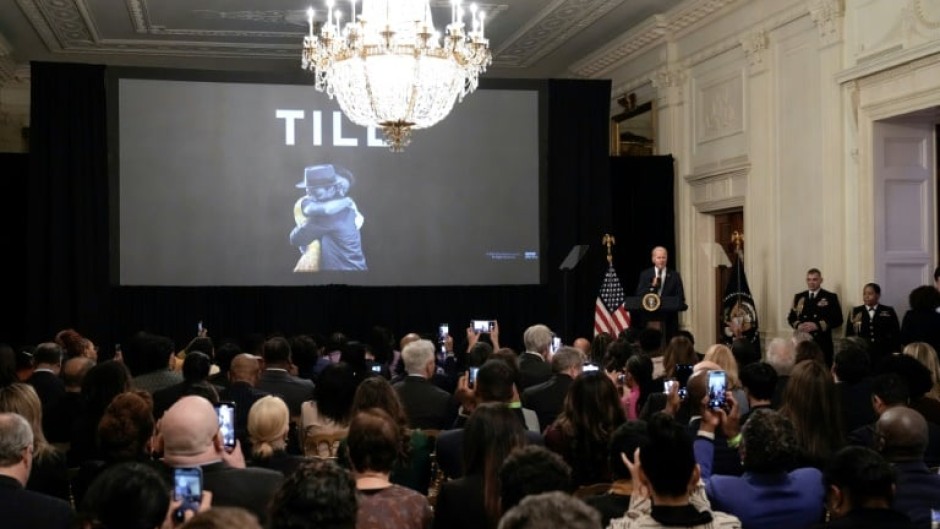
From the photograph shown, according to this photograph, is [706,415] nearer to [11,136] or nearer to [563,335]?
[563,335]

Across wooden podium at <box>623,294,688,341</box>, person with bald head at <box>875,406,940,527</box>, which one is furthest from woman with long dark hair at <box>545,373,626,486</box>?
wooden podium at <box>623,294,688,341</box>

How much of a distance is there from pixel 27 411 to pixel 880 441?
10.4 feet

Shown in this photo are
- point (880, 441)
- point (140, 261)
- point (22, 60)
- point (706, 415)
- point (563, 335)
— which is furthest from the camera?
point (22, 60)

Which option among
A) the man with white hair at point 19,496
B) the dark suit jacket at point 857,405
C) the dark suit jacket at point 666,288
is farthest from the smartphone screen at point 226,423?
the dark suit jacket at point 666,288

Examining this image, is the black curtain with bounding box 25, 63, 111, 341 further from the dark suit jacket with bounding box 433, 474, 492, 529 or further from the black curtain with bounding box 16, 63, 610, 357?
the dark suit jacket with bounding box 433, 474, 492, 529

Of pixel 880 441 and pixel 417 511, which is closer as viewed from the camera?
pixel 417 511

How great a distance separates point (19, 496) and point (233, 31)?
12687 millimetres

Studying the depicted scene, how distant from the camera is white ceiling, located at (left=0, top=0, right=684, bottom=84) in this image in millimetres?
13805

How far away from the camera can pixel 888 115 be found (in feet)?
33.9

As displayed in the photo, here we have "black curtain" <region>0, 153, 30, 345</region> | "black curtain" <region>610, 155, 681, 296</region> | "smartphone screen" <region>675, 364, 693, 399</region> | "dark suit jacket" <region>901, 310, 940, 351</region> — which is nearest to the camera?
"smartphone screen" <region>675, 364, 693, 399</region>

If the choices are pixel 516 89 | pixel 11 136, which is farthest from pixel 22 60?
pixel 516 89

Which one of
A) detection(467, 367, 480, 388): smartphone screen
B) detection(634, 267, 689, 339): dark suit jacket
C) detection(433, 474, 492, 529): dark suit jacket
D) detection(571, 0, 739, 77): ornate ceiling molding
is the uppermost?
detection(571, 0, 739, 77): ornate ceiling molding

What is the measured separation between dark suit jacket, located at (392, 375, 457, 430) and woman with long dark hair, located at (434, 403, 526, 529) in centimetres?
225

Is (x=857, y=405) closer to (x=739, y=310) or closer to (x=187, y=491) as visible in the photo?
(x=187, y=491)
